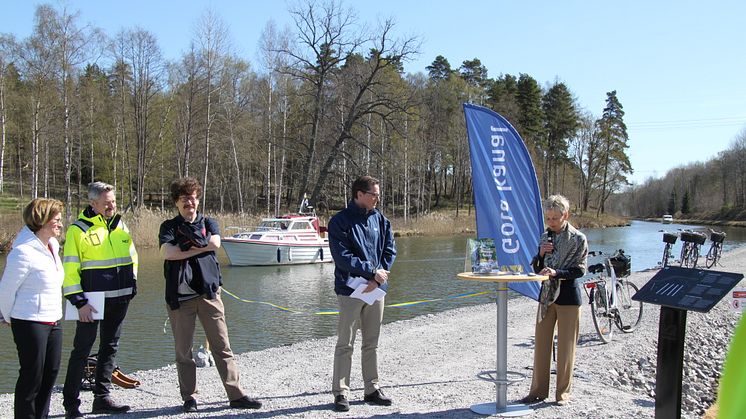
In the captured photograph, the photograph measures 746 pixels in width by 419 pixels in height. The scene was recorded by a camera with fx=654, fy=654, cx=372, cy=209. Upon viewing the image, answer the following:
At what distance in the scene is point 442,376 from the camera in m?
6.97

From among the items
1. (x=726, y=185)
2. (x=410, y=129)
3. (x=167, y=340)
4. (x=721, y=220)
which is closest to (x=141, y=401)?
(x=167, y=340)

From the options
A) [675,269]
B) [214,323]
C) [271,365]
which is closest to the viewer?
[675,269]

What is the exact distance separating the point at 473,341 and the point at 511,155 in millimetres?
3393

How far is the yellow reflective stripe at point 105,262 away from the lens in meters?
5.22

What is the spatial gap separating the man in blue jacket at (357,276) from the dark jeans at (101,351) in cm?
181

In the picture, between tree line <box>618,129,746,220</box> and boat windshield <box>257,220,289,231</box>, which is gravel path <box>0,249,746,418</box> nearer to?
boat windshield <box>257,220,289,231</box>

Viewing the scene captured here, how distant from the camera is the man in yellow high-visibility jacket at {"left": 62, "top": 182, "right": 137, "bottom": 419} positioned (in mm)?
5141

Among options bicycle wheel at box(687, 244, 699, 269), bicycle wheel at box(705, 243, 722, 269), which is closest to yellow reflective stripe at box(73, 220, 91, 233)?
bicycle wheel at box(687, 244, 699, 269)

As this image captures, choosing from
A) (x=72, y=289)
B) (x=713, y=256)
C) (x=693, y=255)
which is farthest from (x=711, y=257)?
(x=72, y=289)

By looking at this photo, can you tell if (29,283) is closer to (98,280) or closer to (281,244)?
(98,280)

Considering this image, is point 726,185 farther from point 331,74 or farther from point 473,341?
point 473,341

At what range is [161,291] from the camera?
1742 cm

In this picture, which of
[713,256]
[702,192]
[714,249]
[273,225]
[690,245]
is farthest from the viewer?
[702,192]

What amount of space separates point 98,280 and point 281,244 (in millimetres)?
21612
